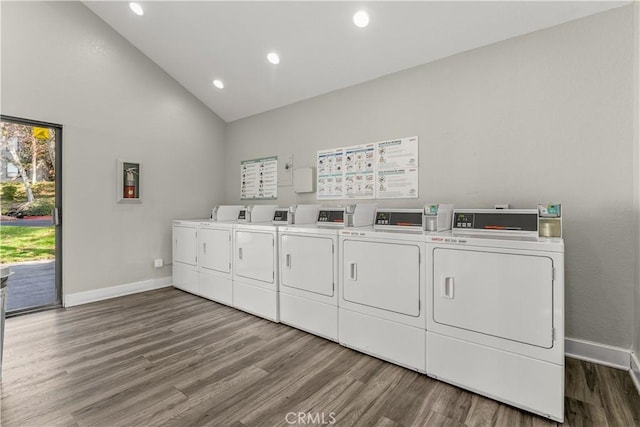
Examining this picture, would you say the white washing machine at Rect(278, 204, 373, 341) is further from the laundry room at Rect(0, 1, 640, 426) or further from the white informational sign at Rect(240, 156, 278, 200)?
the white informational sign at Rect(240, 156, 278, 200)

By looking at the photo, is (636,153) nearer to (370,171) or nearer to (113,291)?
(370,171)

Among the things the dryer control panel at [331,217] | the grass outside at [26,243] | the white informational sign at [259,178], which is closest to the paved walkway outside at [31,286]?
the grass outside at [26,243]

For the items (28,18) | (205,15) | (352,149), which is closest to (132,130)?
(28,18)

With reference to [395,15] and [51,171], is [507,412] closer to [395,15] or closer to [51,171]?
[395,15]

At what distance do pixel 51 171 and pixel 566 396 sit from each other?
190 inches

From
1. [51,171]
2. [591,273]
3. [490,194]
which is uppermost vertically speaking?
[51,171]

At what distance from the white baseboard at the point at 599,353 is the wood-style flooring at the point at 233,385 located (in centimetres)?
9

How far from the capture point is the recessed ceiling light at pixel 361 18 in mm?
2535

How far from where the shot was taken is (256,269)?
3.10 meters

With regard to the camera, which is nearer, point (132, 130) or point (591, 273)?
point (591, 273)

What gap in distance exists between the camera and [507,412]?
1.67m

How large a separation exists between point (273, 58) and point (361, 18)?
1.11m

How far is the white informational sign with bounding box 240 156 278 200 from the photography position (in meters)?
4.20

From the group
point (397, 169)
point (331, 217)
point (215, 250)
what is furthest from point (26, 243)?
point (397, 169)
